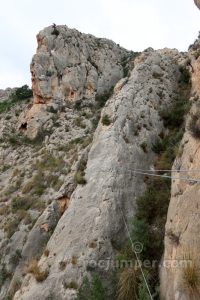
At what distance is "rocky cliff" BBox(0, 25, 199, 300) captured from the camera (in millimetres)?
14023

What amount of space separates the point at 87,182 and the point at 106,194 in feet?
5.42

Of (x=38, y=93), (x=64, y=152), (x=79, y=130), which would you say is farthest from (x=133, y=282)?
(x=38, y=93)

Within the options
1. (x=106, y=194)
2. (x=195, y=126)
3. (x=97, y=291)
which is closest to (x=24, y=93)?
(x=106, y=194)

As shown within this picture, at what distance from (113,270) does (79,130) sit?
79.8ft

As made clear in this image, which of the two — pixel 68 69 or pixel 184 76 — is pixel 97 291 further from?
pixel 68 69

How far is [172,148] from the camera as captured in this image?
18.0 metres

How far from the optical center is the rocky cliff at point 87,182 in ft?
46.0

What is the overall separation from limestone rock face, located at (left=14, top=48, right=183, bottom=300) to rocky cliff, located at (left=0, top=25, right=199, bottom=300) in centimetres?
4

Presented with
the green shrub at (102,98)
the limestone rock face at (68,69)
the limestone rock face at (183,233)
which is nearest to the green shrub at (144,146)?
the limestone rock face at (183,233)

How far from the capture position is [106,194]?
52.5 feet

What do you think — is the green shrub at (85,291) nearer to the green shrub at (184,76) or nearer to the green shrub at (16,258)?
the green shrub at (16,258)

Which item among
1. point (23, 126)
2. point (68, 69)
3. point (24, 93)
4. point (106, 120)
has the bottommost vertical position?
point (23, 126)

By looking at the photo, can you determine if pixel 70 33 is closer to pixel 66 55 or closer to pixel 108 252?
pixel 66 55

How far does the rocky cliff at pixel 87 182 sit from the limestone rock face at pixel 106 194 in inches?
1.6
